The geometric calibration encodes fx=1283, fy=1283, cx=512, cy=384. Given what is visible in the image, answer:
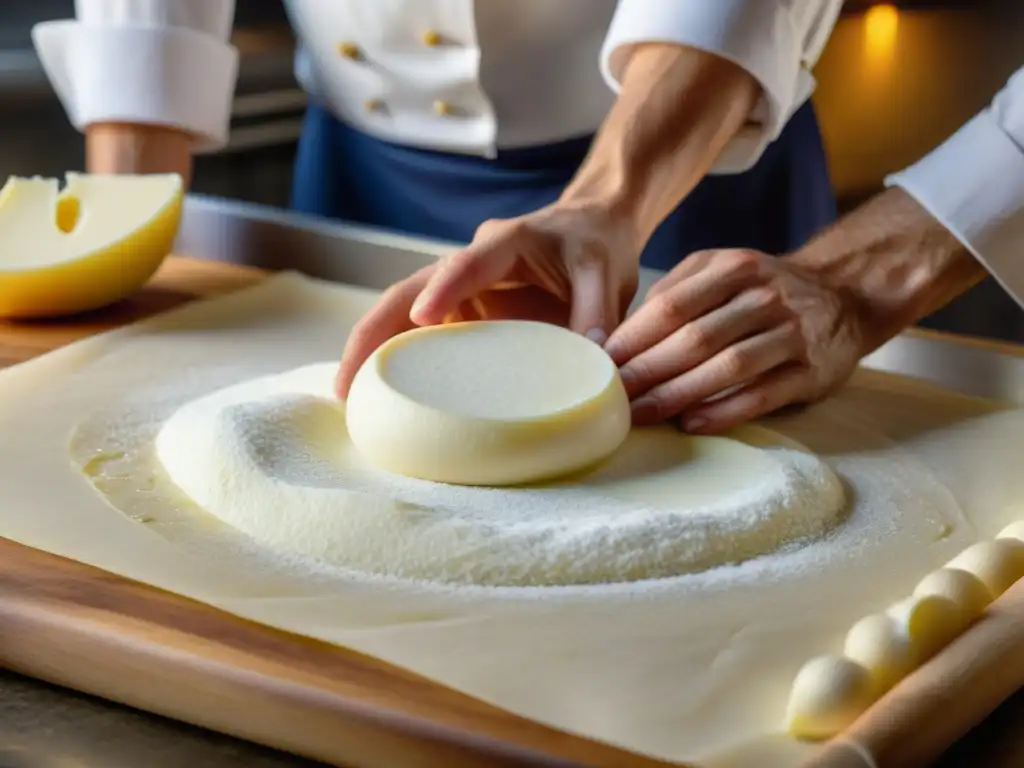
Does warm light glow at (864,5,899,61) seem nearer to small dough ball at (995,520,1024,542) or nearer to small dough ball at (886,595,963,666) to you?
small dough ball at (995,520,1024,542)

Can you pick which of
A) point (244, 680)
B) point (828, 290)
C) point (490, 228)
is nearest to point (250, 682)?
point (244, 680)

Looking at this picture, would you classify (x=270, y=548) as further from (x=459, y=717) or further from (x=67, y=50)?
(x=67, y=50)

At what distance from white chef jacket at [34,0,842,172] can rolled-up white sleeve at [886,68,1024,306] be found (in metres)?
0.28

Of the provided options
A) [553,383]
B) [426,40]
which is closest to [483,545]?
[553,383]

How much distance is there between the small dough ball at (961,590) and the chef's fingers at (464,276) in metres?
0.47

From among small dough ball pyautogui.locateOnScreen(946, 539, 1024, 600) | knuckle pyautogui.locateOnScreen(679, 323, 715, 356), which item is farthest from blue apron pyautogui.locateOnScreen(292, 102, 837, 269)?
small dough ball pyautogui.locateOnScreen(946, 539, 1024, 600)

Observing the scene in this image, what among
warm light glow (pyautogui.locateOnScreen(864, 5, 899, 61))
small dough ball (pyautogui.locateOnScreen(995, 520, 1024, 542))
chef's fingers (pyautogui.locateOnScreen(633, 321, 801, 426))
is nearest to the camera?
small dough ball (pyautogui.locateOnScreen(995, 520, 1024, 542))

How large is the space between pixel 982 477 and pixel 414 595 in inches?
18.9

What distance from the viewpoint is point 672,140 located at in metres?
1.28

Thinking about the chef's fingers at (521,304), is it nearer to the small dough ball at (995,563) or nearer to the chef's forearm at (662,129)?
the chef's forearm at (662,129)

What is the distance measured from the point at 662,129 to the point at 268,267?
1.70 ft

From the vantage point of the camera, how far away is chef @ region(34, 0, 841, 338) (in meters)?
1.26

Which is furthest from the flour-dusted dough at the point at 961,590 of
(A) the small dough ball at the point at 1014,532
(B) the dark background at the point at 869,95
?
(B) the dark background at the point at 869,95

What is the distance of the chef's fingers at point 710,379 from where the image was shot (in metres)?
1.05
